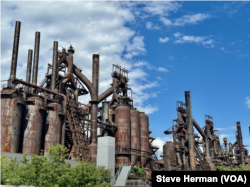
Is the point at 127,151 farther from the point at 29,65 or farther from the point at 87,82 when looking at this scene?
the point at 29,65

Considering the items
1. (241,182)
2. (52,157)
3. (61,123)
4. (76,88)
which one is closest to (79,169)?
(52,157)

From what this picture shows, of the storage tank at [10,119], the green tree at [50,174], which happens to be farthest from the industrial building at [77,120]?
the green tree at [50,174]

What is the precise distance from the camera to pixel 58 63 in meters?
50.5

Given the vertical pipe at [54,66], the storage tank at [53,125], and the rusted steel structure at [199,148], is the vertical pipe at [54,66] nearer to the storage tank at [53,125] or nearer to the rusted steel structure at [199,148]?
the storage tank at [53,125]

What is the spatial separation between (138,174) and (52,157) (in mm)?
22037

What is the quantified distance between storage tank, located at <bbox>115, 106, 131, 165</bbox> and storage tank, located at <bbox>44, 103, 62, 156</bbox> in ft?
32.7

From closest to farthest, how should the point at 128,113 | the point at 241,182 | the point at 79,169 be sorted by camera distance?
the point at 241,182 → the point at 79,169 → the point at 128,113

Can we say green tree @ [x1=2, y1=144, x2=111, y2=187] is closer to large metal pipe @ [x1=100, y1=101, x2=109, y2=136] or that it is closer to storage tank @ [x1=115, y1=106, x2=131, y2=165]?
storage tank @ [x1=115, y1=106, x2=131, y2=165]

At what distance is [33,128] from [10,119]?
3426mm

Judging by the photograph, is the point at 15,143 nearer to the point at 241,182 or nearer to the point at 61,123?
the point at 61,123

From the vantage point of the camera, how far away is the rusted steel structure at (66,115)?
36.5 m

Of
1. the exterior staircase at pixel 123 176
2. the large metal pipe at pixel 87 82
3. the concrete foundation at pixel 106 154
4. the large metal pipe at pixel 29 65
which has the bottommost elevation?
the exterior staircase at pixel 123 176

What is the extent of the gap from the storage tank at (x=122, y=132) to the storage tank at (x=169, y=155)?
12933mm

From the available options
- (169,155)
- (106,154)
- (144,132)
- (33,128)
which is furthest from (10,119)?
(169,155)
